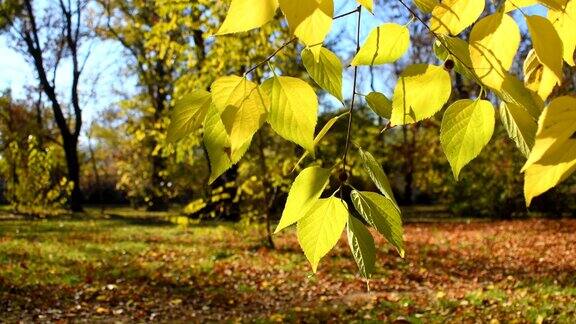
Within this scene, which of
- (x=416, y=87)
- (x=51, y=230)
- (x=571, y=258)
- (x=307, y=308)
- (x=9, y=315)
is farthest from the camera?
(x=51, y=230)

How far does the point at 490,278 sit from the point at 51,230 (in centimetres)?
1317

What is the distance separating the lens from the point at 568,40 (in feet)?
1.87

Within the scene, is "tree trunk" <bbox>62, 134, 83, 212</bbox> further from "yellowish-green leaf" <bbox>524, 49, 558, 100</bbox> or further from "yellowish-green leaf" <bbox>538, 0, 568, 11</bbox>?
"yellowish-green leaf" <bbox>538, 0, 568, 11</bbox>

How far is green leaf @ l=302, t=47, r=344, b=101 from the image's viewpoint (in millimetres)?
681

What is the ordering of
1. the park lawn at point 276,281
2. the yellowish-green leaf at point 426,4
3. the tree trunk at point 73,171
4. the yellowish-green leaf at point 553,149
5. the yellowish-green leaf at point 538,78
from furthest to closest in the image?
the tree trunk at point 73,171 < the park lawn at point 276,281 < the yellowish-green leaf at point 426,4 < the yellowish-green leaf at point 538,78 < the yellowish-green leaf at point 553,149

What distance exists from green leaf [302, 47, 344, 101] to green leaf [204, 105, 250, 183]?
0.43 ft

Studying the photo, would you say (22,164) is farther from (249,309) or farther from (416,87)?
(416,87)

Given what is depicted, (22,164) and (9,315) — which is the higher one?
(22,164)

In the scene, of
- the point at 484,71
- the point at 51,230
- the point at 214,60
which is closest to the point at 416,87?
the point at 484,71

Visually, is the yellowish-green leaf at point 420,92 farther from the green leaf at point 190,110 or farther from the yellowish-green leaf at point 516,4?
the green leaf at point 190,110

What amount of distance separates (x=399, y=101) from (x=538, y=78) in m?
0.15

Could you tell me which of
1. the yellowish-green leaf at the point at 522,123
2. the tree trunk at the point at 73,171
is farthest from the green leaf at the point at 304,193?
the tree trunk at the point at 73,171

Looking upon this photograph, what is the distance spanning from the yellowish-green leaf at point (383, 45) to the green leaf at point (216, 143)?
A: 18 cm

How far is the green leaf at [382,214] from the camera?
63 cm
